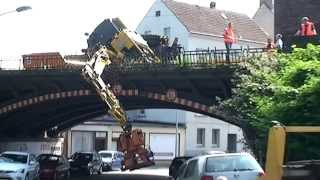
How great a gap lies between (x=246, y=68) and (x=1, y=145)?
2925 centimetres

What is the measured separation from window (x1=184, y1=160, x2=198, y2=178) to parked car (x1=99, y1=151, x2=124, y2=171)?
3803 centimetres

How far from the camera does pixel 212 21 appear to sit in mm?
78812

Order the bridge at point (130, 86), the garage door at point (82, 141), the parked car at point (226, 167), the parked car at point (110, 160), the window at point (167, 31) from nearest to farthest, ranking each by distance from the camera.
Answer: the parked car at point (226, 167)
the bridge at point (130, 86)
the parked car at point (110, 160)
the garage door at point (82, 141)
the window at point (167, 31)

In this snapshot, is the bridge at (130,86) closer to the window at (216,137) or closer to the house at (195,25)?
the window at (216,137)

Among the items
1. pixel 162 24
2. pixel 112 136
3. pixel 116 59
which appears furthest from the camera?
pixel 162 24

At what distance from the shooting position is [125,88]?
140ft

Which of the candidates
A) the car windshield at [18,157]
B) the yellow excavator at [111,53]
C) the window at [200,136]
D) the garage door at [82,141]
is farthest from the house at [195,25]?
the car windshield at [18,157]

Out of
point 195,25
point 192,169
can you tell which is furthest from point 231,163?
point 195,25

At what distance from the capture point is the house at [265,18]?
288 feet

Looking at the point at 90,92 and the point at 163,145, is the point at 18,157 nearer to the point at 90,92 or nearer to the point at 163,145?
the point at 90,92

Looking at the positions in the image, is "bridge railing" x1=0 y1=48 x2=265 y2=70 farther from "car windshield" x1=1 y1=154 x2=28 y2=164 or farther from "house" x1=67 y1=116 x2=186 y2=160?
"house" x1=67 y1=116 x2=186 y2=160

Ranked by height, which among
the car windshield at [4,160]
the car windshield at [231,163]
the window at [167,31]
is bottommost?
the car windshield at [4,160]

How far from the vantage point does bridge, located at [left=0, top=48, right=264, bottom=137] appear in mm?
36844

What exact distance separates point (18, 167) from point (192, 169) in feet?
46.5
